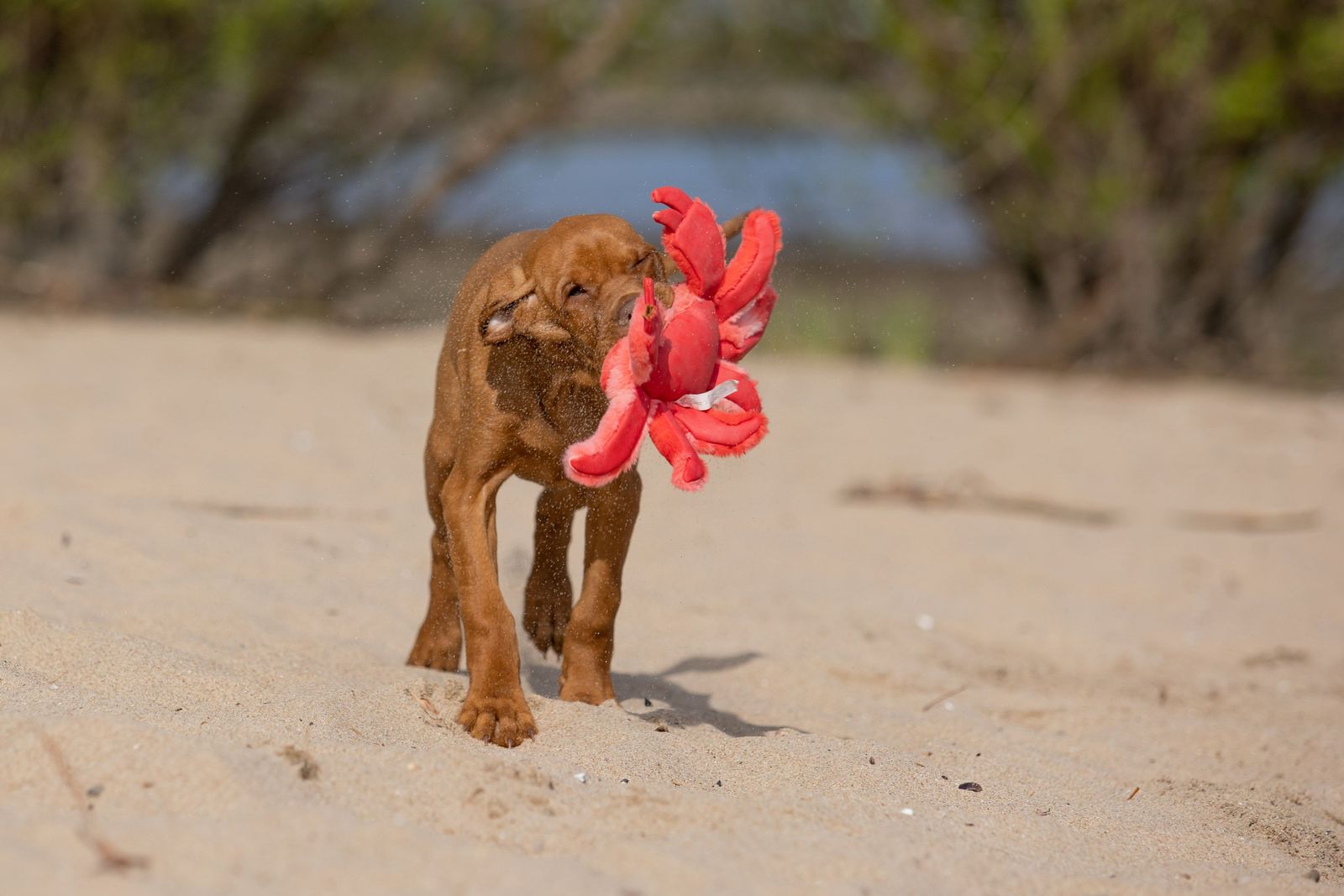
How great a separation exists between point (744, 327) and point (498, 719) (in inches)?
42.4

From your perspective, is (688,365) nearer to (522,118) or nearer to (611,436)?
(611,436)

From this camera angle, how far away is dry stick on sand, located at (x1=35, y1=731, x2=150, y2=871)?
2.39 metres

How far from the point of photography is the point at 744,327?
11.9 feet

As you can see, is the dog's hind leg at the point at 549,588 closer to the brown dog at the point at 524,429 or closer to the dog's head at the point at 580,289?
the brown dog at the point at 524,429

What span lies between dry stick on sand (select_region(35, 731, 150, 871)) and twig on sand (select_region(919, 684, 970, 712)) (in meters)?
2.45

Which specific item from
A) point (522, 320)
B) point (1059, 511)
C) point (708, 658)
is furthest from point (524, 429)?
→ point (1059, 511)

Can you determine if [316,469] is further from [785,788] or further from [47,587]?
[785,788]

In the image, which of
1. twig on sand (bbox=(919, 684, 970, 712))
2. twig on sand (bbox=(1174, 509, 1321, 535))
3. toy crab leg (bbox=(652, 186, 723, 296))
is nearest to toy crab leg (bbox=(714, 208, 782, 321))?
toy crab leg (bbox=(652, 186, 723, 296))

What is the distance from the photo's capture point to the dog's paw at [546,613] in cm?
428

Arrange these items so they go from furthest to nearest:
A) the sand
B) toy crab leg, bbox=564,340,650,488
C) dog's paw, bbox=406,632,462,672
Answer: dog's paw, bbox=406,632,462,672
toy crab leg, bbox=564,340,650,488
the sand

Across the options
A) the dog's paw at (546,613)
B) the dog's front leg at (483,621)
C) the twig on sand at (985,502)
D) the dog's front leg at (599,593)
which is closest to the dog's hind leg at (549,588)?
the dog's paw at (546,613)

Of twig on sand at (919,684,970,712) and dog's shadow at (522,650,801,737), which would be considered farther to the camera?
twig on sand at (919,684,970,712)

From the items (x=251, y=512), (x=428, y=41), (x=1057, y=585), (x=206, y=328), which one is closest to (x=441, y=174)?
(x=428, y=41)

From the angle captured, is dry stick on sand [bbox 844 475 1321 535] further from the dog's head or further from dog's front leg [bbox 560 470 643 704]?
the dog's head
